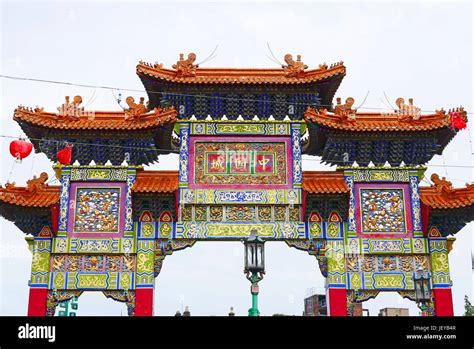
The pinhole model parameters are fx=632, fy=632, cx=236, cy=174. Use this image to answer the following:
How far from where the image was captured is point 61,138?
15.4 m

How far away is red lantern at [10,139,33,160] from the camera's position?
13367 mm

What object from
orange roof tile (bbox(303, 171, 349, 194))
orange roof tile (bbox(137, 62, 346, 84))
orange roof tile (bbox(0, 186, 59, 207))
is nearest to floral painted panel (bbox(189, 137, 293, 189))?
orange roof tile (bbox(303, 171, 349, 194))

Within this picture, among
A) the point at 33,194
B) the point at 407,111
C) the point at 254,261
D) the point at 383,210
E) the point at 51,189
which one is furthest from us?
the point at 407,111

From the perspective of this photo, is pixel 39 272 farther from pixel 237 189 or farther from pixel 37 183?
pixel 237 189

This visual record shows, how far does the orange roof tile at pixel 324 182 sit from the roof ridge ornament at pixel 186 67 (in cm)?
382

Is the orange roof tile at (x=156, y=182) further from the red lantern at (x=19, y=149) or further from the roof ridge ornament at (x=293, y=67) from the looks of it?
the roof ridge ornament at (x=293, y=67)

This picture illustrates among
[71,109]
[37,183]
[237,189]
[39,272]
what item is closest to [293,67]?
[237,189]

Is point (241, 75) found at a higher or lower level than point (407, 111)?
higher

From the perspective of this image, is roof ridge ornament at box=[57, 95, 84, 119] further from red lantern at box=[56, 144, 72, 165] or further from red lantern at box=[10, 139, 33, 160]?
red lantern at box=[10, 139, 33, 160]

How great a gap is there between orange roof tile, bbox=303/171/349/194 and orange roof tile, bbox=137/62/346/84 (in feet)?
7.58

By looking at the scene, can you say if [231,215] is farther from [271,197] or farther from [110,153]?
[110,153]

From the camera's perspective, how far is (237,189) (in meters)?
15.1

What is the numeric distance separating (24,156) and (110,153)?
2546 millimetres

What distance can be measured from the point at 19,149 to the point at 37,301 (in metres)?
3.51
